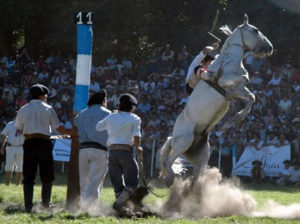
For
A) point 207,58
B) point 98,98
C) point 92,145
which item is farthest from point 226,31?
point 92,145

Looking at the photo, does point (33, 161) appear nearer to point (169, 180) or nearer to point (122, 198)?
point (122, 198)

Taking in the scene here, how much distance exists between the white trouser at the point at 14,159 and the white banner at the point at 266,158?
19.3ft

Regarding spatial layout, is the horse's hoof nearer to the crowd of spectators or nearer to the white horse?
the white horse

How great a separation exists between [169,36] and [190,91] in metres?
15.8

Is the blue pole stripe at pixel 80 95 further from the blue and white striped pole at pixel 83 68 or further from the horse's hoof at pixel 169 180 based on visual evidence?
the horse's hoof at pixel 169 180

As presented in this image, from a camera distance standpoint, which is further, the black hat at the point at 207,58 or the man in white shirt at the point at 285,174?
the man in white shirt at the point at 285,174

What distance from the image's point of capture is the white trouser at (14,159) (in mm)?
15445

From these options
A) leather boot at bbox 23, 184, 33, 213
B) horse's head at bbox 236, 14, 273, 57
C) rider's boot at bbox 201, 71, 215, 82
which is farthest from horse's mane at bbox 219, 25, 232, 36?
leather boot at bbox 23, 184, 33, 213

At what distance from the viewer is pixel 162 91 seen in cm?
2219

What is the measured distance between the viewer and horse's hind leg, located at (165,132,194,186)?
9.71 metres

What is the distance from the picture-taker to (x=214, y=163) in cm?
1859

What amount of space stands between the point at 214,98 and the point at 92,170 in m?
2.03

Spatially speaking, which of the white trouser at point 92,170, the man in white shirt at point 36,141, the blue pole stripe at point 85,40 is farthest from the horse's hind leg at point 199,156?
the blue pole stripe at point 85,40

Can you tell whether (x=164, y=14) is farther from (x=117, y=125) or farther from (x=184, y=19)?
(x=117, y=125)
